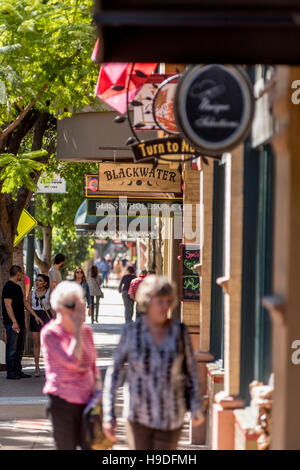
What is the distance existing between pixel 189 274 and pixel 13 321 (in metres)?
3.04

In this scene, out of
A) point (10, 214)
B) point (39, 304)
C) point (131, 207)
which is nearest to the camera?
point (39, 304)

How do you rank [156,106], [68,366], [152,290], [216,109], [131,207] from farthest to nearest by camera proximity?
[131,207]
[156,106]
[216,109]
[68,366]
[152,290]

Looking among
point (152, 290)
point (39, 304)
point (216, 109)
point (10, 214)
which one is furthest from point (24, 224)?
point (152, 290)

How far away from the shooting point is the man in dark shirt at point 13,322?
14.5 m

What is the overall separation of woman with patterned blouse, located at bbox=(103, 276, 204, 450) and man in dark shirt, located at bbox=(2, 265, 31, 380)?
28.8ft

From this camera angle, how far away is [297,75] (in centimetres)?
611

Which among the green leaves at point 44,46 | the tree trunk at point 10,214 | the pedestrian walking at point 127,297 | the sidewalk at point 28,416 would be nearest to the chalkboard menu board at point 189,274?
the sidewalk at point 28,416

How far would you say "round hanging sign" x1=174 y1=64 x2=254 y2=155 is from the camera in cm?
657

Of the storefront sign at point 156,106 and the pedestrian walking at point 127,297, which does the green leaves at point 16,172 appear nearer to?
the storefront sign at point 156,106

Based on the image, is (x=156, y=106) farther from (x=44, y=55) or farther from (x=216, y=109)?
(x=44, y=55)

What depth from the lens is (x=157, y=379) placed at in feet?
18.5

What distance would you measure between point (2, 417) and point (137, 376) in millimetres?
6037

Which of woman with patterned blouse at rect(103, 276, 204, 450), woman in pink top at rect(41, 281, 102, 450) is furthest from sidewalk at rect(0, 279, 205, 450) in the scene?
woman with patterned blouse at rect(103, 276, 204, 450)

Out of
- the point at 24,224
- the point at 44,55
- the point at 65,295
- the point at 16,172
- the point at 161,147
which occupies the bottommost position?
the point at 65,295
